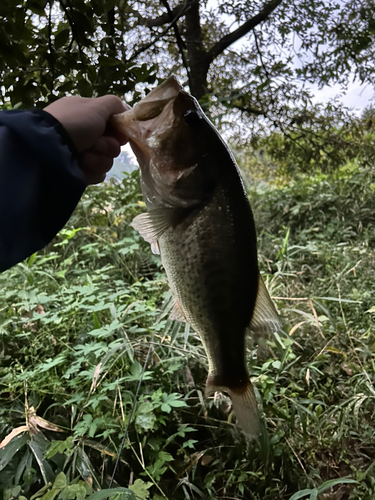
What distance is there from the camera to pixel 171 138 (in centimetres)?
94

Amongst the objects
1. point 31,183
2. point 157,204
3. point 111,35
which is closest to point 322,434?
point 157,204

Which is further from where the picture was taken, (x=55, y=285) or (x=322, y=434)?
(x=55, y=285)

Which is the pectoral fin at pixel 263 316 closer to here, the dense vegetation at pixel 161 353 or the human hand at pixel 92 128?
the dense vegetation at pixel 161 353

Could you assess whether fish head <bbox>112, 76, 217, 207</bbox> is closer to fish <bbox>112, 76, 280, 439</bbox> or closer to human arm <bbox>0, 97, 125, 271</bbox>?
fish <bbox>112, 76, 280, 439</bbox>

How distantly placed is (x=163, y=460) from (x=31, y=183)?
133 centimetres

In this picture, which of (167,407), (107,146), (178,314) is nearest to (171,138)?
(107,146)

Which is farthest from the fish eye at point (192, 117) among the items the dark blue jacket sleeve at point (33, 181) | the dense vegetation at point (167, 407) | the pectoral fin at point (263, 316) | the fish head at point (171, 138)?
the dense vegetation at point (167, 407)

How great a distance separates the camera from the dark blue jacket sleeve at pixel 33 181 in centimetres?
71

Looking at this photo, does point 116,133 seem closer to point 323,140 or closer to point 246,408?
point 246,408

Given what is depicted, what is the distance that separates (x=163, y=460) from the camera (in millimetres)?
1557

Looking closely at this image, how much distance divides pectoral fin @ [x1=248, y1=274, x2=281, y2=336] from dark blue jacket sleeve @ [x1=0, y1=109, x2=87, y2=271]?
0.53 m

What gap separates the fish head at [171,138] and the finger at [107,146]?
5 cm

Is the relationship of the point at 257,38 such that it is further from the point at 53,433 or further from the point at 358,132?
the point at 53,433

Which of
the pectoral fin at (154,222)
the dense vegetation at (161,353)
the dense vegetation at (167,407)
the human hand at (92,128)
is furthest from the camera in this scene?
the dense vegetation at (167,407)
